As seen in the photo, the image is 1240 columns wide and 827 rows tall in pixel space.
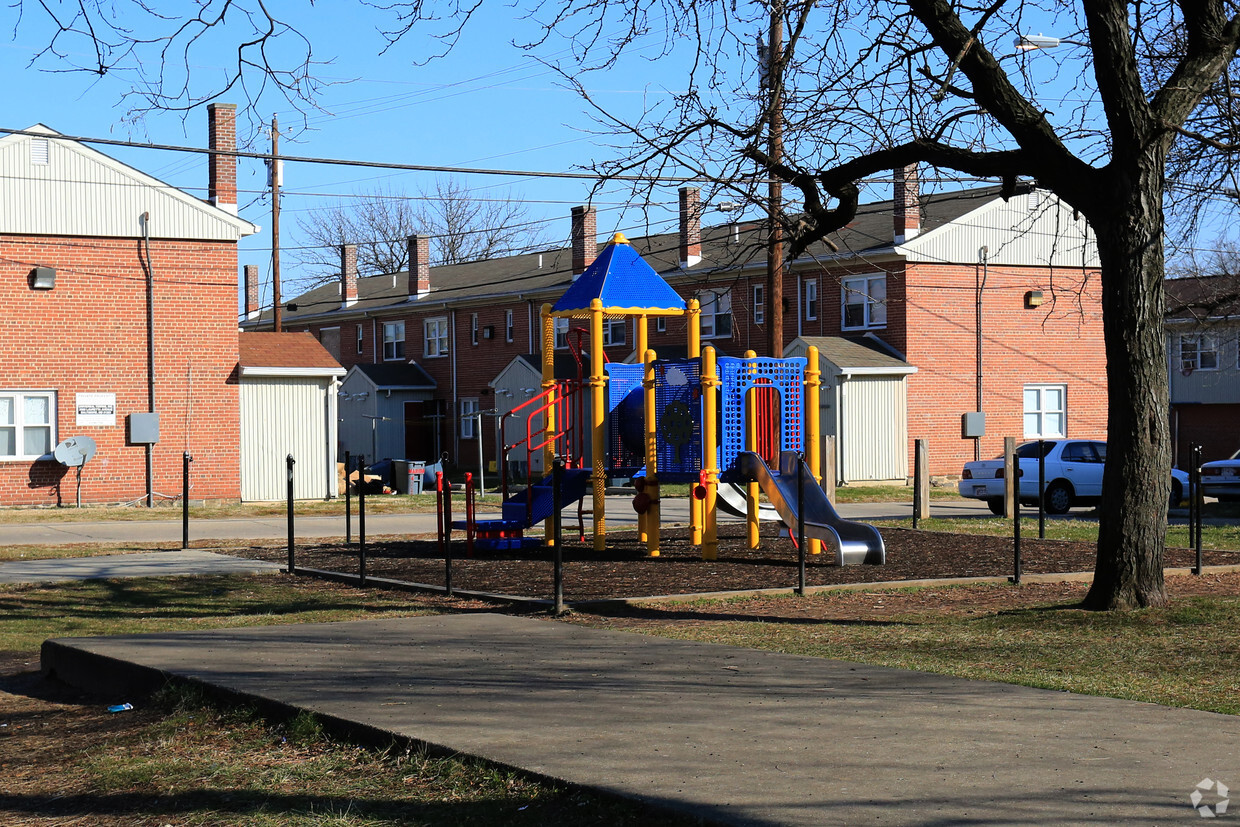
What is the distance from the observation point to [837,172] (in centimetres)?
1172

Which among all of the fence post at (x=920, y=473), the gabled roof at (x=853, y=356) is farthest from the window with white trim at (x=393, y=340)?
the fence post at (x=920, y=473)

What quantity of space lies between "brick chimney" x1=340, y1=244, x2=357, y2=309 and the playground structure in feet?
139

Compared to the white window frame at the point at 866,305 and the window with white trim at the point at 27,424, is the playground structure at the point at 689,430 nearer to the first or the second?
the window with white trim at the point at 27,424

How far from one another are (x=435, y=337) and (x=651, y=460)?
1529 inches

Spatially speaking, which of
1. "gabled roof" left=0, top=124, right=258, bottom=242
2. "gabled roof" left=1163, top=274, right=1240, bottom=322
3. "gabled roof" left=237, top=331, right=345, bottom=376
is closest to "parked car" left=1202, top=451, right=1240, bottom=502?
"gabled roof" left=1163, top=274, right=1240, bottom=322

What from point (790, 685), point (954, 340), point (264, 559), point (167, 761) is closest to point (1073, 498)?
point (954, 340)

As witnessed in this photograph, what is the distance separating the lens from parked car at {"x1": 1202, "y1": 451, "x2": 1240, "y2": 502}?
86.4 ft

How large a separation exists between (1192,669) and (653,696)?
3523mm

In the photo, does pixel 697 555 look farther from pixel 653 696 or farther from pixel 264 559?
pixel 653 696

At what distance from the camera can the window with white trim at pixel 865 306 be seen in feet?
127

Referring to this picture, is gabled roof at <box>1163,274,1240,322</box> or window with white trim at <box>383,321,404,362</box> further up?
window with white trim at <box>383,321,404,362</box>

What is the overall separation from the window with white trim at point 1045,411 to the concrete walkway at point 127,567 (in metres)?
28.9

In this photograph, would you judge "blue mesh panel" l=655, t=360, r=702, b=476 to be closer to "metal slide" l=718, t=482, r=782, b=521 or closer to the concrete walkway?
"metal slide" l=718, t=482, r=782, b=521

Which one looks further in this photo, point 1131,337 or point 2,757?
point 1131,337
